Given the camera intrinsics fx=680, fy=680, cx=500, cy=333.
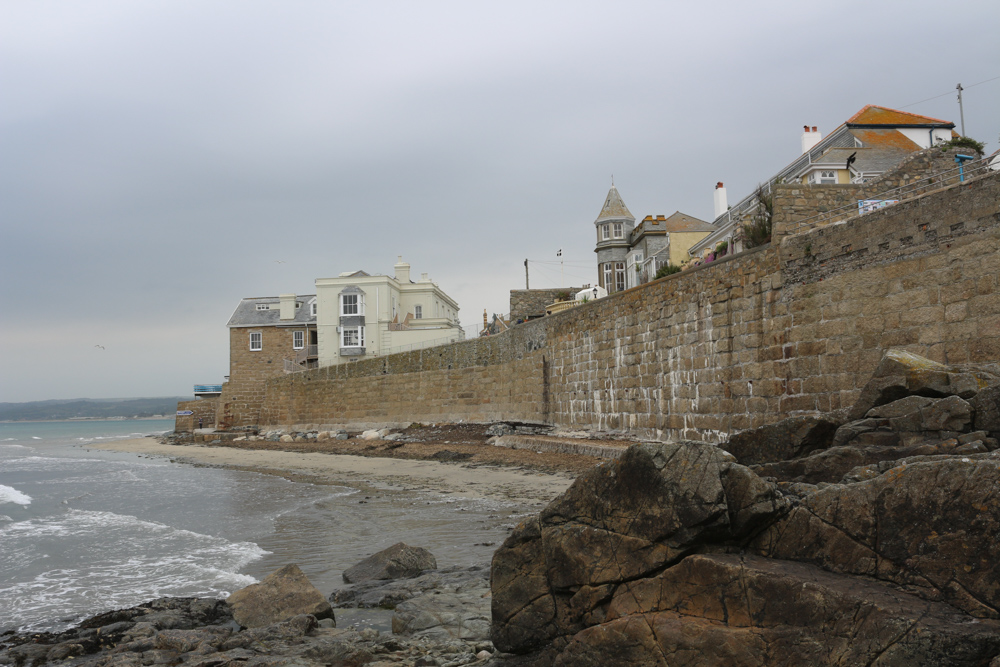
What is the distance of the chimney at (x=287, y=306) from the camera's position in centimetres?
4322

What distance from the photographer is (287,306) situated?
4341 centimetres

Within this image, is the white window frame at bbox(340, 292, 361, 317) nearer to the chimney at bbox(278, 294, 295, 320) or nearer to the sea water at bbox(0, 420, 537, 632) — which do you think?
the chimney at bbox(278, 294, 295, 320)

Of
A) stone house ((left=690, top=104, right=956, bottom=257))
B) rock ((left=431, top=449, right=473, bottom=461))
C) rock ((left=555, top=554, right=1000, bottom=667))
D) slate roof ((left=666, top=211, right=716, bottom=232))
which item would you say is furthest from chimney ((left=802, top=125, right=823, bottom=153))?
rock ((left=555, top=554, right=1000, bottom=667))

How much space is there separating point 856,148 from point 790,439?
18.1 metres

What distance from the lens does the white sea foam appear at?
17000 millimetres

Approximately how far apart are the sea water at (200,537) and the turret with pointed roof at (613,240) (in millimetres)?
25070

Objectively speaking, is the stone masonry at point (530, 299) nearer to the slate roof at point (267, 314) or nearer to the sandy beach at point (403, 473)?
the sandy beach at point (403, 473)

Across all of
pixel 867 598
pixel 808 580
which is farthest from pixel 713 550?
pixel 867 598

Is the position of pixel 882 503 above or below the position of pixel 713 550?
above

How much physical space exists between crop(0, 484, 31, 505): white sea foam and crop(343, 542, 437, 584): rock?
13385mm

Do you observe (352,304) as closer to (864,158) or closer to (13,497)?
(13,497)

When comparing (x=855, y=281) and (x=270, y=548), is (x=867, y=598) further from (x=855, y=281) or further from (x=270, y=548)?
(x=270, y=548)

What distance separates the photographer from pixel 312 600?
6508mm

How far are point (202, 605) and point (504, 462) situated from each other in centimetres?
1107
